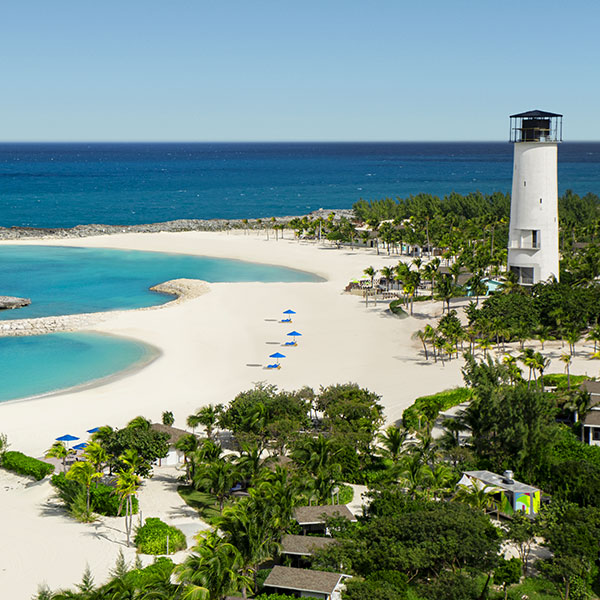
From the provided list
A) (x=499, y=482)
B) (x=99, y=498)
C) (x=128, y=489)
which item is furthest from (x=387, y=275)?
(x=128, y=489)

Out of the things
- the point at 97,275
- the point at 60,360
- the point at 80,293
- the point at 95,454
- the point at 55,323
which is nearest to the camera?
the point at 95,454

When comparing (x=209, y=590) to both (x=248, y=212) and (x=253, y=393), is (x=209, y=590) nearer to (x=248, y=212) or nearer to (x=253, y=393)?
(x=253, y=393)

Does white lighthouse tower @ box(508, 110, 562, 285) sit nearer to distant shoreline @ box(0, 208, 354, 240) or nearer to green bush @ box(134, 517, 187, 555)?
green bush @ box(134, 517, 187, 555)

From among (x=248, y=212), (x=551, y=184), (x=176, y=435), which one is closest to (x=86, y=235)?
(x=248, y=212)

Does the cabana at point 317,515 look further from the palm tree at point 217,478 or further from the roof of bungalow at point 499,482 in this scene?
the roof of bungalow at point 499,482

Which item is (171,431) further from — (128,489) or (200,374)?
(200,374)

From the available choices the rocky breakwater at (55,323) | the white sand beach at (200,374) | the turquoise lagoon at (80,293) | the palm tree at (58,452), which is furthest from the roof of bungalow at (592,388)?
the rocky breakwater at (55,323)

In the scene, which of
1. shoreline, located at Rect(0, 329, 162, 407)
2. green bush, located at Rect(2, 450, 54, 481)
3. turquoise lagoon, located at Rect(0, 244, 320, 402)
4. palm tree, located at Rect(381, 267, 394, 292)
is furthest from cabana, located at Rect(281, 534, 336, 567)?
palm tree, located at Rect(381, 267, 394, 292)
